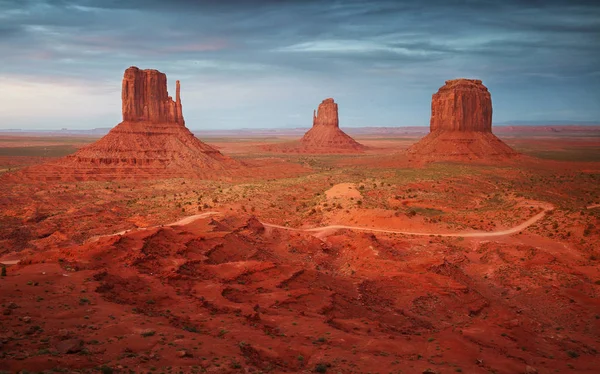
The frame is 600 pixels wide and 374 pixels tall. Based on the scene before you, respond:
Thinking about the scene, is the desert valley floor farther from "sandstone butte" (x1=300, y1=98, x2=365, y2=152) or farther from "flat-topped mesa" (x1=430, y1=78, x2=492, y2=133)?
"sandstone butte" (x1=300, y1=98, x2=365, y2=152)

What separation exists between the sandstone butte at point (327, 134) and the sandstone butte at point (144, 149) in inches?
2861

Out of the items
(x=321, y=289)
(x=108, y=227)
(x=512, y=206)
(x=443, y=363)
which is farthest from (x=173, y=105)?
(x=443, y=363)

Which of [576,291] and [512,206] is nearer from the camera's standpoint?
[576,291]

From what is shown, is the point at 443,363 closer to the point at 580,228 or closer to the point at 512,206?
the point at 580,228

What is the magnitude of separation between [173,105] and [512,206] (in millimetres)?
69198

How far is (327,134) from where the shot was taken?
172375 mm

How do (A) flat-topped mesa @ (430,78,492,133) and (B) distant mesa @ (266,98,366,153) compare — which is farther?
(B) distant mesa @ (266,98,366,153)

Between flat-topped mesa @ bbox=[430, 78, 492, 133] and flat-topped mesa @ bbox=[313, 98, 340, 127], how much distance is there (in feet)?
233

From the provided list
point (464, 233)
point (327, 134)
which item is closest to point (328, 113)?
point (327, 134)

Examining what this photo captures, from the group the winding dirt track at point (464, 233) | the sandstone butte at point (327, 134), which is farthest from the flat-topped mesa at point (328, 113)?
the winding dirt track at point (464, 233)

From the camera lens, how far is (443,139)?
100 metres

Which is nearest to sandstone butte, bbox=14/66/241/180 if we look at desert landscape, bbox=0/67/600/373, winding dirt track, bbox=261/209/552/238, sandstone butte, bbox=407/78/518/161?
desert landscape, bbox=0/67/600/373

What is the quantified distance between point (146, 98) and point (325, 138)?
86.3 meters

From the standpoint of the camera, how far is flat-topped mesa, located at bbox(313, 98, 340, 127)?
17200 centimetres
